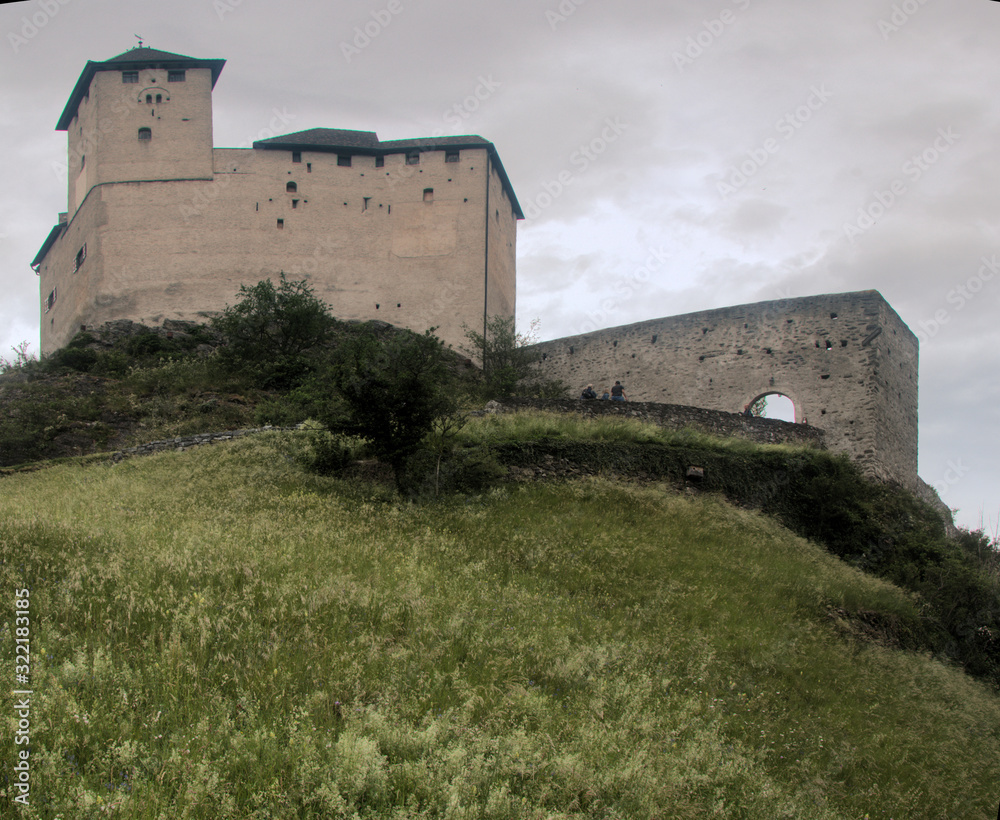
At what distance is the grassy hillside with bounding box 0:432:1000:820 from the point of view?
13.6ft

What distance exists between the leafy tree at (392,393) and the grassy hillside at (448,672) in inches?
43.0

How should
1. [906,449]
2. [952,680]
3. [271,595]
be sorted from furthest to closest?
[906,449] < [952,680] < [271,595]

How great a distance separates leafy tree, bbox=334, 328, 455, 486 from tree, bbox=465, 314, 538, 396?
11.5 m

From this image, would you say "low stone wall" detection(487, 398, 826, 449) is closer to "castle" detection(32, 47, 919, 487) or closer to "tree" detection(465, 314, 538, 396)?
"tree" detection(465, 314, 538, 396)

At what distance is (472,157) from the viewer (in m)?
32.9

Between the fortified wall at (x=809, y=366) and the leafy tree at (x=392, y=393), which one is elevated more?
the fortified wall at (x=809, y=366)

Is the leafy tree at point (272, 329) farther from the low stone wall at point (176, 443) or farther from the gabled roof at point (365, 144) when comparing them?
the gabled roof at point (365, 144)

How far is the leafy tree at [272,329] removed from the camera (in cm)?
2555

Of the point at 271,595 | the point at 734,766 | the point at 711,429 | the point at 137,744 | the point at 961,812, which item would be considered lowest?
the point at 961,812

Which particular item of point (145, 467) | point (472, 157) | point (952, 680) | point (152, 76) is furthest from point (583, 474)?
point (152, 76)

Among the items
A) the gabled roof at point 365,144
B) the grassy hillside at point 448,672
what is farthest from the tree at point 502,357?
the grassy hillside at point 448,672

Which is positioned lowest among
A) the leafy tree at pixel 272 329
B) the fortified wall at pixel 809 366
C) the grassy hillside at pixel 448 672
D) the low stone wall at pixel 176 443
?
the grassy hillside at pixel 448 672

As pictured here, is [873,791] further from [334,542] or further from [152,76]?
[152,76]

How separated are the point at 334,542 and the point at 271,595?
2.55 metres
